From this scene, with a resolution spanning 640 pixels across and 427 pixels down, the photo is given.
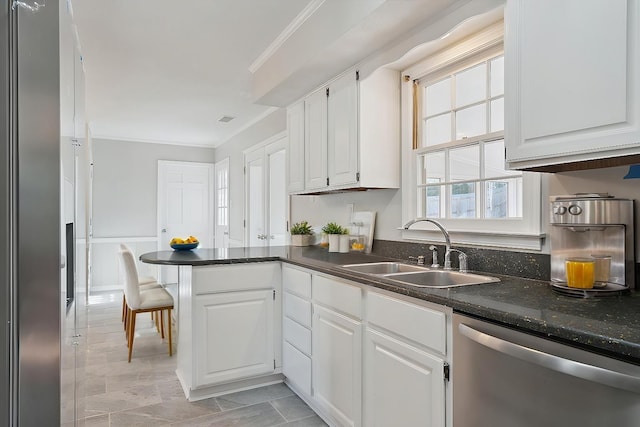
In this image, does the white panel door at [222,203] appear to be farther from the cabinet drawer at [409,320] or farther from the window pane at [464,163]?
the cabinet drawer at [409,320]

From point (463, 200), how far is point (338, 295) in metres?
0.89

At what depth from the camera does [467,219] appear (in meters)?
2.22

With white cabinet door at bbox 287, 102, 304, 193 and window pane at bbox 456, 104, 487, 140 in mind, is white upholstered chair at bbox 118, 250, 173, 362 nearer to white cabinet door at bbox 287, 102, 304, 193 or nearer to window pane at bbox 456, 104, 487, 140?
white cabinet door at bbox 287, 102, 304, 193

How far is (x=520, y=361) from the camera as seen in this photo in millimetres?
1204

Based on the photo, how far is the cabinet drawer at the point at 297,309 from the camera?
2.48 metres

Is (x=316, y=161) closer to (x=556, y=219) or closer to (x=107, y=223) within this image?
(x=556, y=219)

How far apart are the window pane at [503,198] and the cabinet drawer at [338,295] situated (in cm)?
83

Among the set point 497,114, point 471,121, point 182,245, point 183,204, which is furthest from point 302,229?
point 183,204

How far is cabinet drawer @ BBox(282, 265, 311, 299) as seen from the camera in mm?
2477

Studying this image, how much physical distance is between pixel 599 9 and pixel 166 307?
3394mm

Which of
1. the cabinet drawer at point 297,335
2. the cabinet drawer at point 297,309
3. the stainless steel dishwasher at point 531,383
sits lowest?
the cabinet drawer at point 297,335

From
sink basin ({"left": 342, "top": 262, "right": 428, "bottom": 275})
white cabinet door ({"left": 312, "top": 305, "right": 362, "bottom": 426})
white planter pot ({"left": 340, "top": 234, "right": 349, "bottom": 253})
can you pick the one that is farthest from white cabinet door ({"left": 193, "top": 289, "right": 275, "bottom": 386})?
Result: sink basin ({"left": 342, "top": 262, "right": 428, "bottom": 275})

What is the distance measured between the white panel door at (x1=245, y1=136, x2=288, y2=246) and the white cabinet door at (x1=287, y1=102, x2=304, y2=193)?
0.90m

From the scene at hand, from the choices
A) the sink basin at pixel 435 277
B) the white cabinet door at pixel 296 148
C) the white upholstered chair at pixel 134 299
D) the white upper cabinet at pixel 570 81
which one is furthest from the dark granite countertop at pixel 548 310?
the white upholstered chair at pixel 134 299
